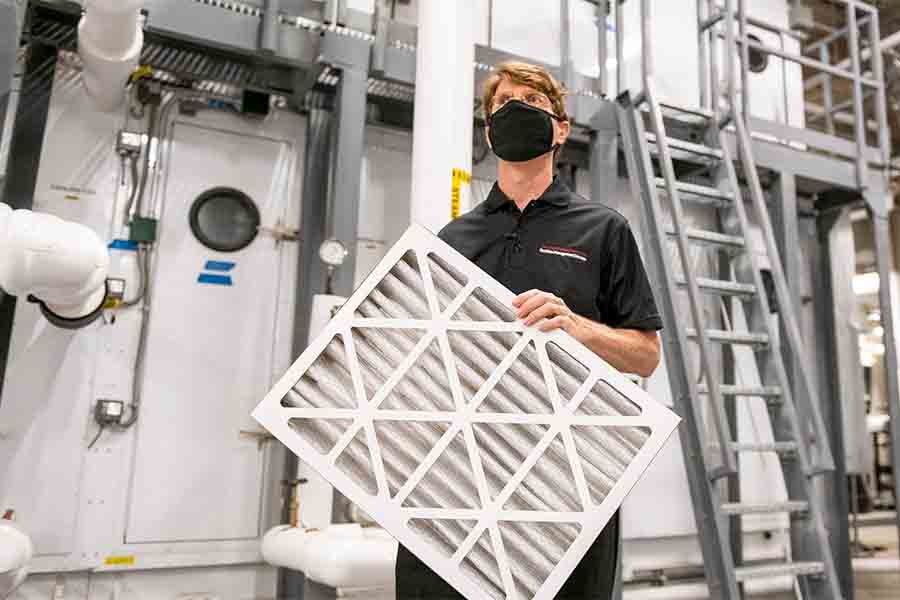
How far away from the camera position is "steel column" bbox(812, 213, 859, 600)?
13.2 feet

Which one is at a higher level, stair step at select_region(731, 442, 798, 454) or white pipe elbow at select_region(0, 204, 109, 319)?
white pipe elbow at select_region(0, 204, 109, 319)

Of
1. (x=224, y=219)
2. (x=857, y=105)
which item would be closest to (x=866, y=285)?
(x=857, y=105)

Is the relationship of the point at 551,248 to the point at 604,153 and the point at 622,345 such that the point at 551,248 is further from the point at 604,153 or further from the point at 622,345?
the point at 604,153

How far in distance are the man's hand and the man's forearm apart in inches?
2.9

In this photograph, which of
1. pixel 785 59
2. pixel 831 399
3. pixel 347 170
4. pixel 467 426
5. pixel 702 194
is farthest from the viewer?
pixel 831 399

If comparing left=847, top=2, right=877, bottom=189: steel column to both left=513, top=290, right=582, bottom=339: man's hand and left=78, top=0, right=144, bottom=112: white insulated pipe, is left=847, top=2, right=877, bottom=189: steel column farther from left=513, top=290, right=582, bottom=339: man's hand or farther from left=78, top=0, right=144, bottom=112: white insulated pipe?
left=78, top=0, right=144, bottom=112: white insulated pipe

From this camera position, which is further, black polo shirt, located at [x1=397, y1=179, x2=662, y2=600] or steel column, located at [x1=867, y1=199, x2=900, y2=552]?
steel column, located at [x1=867, y1=199, x2=900, y2=552]

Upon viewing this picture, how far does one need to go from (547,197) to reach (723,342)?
6.59ft

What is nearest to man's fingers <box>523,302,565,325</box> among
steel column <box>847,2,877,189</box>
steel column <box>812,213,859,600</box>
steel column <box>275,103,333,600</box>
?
steel column <box>275,103,333,600</box>

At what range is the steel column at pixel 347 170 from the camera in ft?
9.10

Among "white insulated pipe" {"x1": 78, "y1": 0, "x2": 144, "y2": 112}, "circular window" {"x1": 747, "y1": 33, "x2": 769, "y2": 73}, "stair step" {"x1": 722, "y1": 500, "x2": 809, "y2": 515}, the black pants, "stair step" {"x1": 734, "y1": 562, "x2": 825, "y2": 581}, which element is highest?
"circular window" {"x1": 747, "y1": 33, "x2": 769, "y2": 73}

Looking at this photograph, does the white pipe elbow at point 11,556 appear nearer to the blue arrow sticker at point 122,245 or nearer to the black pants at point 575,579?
the blue arrow sticker at point 122,245

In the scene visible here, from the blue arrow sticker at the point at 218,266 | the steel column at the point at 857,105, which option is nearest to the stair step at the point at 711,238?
the steel column at the point at 857,105

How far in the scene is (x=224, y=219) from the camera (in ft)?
10.4
